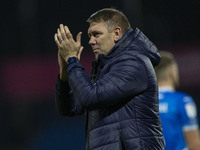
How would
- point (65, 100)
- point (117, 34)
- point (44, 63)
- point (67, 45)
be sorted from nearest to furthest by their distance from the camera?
point (67, 45), point (117, 34), point (65, 100), point (44, 63)

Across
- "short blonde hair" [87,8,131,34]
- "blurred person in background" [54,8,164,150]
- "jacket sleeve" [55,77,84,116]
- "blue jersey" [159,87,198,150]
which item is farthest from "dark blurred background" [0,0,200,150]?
"blurred person in background" [54,8,164,150]

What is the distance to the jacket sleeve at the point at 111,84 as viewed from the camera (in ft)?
8.04

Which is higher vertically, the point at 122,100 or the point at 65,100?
the point at 122,100

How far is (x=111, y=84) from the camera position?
246 centimetres

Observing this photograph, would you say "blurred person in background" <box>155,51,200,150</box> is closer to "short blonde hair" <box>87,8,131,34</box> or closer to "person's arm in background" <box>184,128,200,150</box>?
A: "person's arm in background" <box>184,128,200,150</box>

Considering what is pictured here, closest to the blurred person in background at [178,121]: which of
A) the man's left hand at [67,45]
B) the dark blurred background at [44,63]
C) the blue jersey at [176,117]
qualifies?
the blue jersey at [176,117]

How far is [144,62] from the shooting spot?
101 inches

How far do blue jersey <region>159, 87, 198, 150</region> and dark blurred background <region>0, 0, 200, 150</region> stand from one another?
6763mm

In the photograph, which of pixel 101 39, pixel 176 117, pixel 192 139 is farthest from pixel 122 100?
pixel 192 139

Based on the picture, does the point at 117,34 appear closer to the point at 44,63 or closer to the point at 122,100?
the point at 122,100

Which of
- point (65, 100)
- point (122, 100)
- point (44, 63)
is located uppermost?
point (122, 100)

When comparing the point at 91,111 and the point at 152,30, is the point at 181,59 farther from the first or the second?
the point at 91,111

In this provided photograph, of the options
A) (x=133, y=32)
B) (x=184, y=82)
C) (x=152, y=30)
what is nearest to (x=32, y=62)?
(x=152, y=30)

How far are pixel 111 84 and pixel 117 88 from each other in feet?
0.13
